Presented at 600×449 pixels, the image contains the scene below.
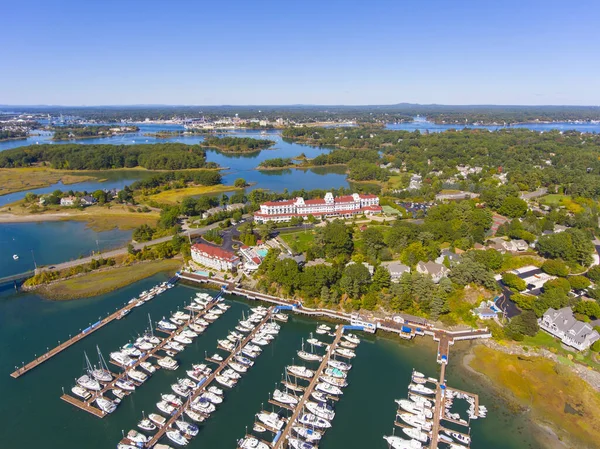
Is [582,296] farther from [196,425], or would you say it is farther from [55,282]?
[55,282]

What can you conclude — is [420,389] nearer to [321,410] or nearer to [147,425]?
[321,410]

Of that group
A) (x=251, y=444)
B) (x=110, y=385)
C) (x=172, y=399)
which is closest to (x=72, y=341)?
(x=110, y=385)

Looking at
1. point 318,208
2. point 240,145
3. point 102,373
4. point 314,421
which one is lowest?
point 314,421

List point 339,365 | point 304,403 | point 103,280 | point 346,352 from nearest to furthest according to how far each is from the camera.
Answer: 1. point 304,403
2. point 339,365
3. point 346,352
4. point 103,280

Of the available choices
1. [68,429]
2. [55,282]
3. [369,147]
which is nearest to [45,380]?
[68,429]

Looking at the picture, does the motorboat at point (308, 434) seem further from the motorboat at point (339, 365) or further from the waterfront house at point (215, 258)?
the waterfront house at point (215, 258)

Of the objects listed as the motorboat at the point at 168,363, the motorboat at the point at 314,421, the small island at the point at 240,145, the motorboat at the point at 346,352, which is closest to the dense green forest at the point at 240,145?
the small island at the point at 240,145
